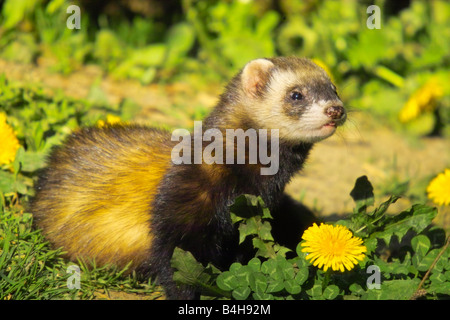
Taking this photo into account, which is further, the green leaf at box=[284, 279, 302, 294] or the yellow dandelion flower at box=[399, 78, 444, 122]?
the yellow dandelion flower at box=[399, 78, 444, 122]

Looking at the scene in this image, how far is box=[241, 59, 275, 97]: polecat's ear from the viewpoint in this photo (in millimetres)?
4055

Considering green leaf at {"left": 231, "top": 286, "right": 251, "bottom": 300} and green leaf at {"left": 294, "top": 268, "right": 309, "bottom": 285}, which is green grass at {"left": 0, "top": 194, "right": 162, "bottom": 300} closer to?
green leaf at {"left": 231, "top": 286, "right": 251, "bottom": 300}

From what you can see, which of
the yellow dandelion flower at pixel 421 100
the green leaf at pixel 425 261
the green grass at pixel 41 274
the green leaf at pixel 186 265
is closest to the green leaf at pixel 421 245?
the green leaf at pixel 425 261

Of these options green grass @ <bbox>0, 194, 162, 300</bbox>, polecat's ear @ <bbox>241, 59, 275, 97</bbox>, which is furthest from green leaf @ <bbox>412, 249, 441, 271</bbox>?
green grass @ <bbox>0, 194, 162, 300</bbox>

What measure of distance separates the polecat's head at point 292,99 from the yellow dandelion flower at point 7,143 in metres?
1.71

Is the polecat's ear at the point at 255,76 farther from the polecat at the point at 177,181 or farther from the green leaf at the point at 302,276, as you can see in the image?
the green leaf at the point at 302,276

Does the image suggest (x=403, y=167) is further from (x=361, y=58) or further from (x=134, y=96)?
(x=134, y=96)

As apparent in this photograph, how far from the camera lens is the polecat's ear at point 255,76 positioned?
13.3 feet

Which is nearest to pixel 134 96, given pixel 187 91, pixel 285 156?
pixel 187 91

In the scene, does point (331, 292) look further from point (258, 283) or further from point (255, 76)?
point (255, 76)

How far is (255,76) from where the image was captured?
4055 millimetres

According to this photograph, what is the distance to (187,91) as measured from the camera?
7289mm

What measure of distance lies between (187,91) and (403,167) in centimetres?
264

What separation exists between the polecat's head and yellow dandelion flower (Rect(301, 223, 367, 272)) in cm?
75
